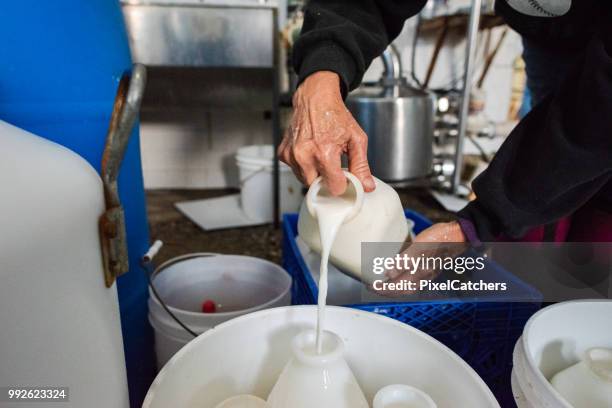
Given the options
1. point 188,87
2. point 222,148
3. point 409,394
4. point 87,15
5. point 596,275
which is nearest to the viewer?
point 409,394

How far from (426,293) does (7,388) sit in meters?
0.55

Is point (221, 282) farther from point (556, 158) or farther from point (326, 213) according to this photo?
point (556, 158)

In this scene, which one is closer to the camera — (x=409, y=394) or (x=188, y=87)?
(x=409, y=394)

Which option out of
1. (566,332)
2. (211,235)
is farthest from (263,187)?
(566,332)

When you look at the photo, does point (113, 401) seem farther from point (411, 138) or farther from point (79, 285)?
point (411, 138)

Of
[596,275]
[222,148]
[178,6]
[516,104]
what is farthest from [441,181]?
[178,6]

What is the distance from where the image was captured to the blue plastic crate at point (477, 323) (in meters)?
0.57

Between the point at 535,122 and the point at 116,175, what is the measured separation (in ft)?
1.93

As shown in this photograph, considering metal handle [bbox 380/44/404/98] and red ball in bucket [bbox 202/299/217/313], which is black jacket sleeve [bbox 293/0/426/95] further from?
metal handle [bbox 380/44/404/98]

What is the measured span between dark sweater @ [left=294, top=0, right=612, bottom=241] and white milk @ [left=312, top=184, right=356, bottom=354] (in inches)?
7.4

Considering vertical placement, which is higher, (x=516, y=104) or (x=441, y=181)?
(x=516, y=104)

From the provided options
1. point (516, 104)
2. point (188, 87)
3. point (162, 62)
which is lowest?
point (516, 104)

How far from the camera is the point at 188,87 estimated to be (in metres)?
1.84

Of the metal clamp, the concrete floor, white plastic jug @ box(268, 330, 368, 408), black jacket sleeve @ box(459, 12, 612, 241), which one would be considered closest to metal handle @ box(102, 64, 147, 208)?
the metal clamp
